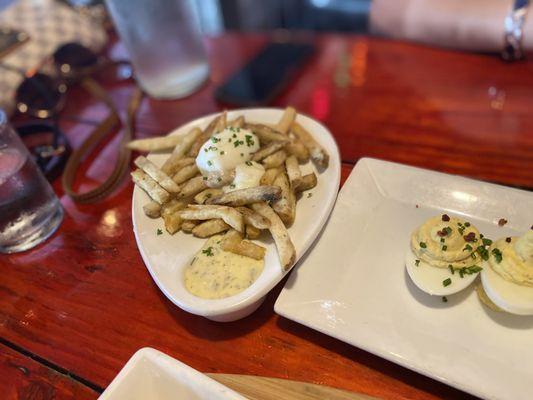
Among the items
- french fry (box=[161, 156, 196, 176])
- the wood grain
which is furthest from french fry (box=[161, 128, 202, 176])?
the wood grain

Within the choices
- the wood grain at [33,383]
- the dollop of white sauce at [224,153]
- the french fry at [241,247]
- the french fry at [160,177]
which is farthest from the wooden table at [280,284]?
the dollop of white sauce at [224,153]

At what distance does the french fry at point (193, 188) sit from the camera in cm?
129

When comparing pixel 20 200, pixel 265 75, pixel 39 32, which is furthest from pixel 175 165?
pixel 39 32

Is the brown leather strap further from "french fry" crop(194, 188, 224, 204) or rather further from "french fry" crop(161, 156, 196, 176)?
"french fry" crop(194, 188, 224, 204)

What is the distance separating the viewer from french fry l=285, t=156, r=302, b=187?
4.04 feet

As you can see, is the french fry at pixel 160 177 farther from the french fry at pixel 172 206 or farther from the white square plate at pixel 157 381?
the white square plate at pixel 157 381

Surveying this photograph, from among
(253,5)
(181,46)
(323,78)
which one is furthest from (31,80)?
(253,5)

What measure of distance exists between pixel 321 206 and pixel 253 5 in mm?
3244

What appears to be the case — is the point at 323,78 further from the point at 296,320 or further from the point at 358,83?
the point at 296,320

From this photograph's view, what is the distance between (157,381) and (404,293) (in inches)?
23.8

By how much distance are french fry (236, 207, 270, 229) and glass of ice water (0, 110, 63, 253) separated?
28.2 inches

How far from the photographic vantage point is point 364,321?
3.26ft

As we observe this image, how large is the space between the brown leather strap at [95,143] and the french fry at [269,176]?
2.15 ft

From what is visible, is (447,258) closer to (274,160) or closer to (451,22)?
(274,160)
